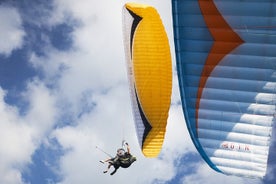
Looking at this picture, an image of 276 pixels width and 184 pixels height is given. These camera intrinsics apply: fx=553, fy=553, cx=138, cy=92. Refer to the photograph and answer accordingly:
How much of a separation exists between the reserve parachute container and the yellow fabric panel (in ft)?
32.0

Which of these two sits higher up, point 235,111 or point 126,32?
point 126,32

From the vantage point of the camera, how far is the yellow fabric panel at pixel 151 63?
24.1 meters

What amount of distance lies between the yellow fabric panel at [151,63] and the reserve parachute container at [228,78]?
975 centimetres

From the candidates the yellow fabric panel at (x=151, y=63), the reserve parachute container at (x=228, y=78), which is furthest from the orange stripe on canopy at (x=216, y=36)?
the yellow fabric panel at (x=151, y=63)

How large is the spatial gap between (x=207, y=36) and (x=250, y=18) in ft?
3.84

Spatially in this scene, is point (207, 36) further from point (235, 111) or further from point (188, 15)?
point (235, 111)

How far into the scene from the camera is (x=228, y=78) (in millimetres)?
14203

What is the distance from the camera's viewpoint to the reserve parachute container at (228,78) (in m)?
13.5

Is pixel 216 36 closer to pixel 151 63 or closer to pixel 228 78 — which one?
pixel 228 78

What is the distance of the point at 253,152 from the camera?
1427cm

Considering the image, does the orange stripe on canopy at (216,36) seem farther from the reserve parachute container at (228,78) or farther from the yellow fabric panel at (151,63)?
the yellow fabric panel at (151,63)

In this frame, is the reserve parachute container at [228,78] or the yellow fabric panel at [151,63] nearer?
the reserve parachute container at [228,78]

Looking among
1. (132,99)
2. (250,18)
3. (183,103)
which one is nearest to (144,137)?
(132,99)

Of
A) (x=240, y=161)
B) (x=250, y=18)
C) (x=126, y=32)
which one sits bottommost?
(x=240, y=161)
